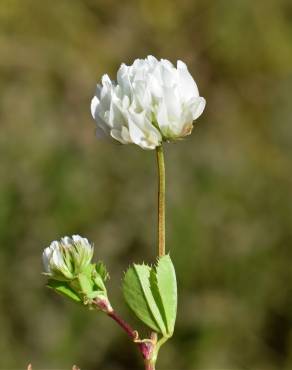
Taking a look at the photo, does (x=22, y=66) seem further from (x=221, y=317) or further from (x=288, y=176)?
(x=221, y=317)

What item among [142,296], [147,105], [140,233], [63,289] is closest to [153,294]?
[142,296]

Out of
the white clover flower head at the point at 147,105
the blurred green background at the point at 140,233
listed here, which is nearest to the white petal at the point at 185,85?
the white clover flower head at the point at 147,105

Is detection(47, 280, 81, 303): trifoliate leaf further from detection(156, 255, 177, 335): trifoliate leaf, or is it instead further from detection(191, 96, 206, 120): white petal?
detection(191, 96, 206, 120): white petal

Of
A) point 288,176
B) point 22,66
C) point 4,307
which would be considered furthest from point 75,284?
point 22,66

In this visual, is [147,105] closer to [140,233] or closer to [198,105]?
[198,105]

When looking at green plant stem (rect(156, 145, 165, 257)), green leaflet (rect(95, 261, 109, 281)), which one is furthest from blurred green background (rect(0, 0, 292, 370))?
green plant stem (rect(156, 145, 165, 257))

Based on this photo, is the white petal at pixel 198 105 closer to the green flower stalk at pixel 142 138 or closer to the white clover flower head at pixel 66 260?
the green flower stalk at pixel 142 138
